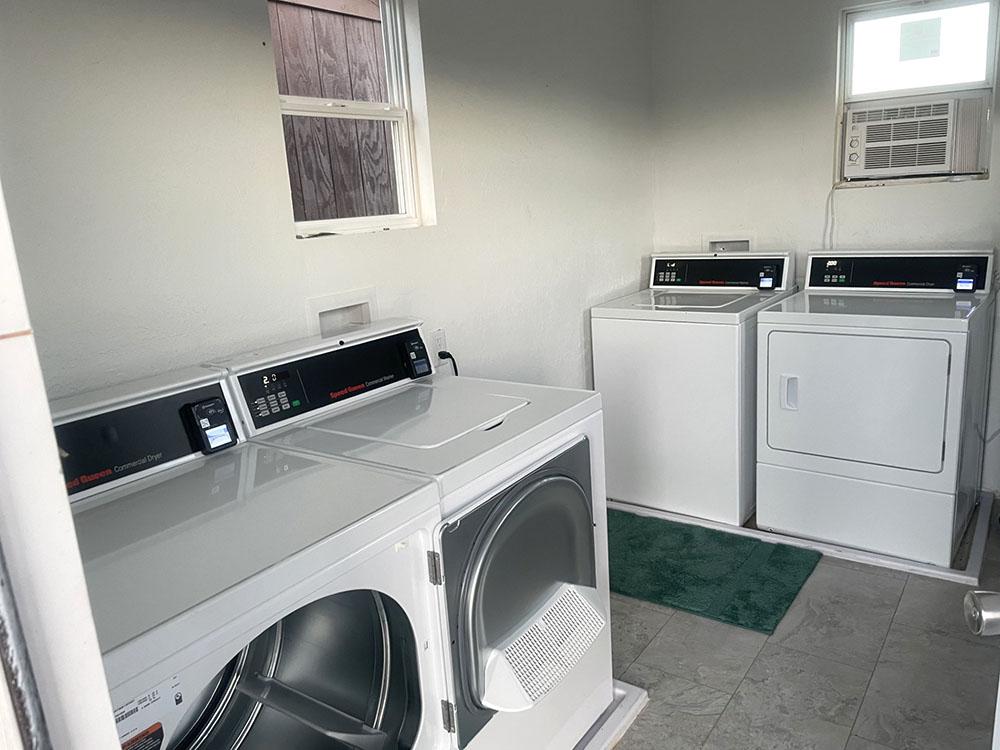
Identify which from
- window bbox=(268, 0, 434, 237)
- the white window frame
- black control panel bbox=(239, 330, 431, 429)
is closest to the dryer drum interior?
black control panel bbox=(239, 330, 431, 429)

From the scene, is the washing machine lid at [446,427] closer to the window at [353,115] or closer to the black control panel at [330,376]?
the black control panel at [330,376]

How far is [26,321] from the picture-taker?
1.26 ft

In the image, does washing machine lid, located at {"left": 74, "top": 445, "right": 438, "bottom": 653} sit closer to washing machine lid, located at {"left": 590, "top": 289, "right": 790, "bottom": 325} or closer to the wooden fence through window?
the wooden fence through window

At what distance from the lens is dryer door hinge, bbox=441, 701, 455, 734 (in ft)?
4.81

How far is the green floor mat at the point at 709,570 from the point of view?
260 cm

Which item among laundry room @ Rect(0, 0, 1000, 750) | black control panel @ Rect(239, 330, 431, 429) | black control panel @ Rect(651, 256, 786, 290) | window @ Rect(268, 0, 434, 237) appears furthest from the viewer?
black control panel @ Rect(651, 256, 786, 290)

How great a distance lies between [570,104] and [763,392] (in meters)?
1.41

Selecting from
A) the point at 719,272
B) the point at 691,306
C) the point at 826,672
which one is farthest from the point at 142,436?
the point at 719,272

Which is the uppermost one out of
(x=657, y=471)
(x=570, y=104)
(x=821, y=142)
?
(x=570, y=104)

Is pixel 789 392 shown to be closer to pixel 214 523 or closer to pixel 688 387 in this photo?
pixel 688 387

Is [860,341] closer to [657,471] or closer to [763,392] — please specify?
[763,392]

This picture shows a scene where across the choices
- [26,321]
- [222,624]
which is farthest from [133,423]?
[26,321]

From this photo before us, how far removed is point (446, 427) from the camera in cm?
172

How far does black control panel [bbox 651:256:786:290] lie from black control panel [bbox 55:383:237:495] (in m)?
2.52
